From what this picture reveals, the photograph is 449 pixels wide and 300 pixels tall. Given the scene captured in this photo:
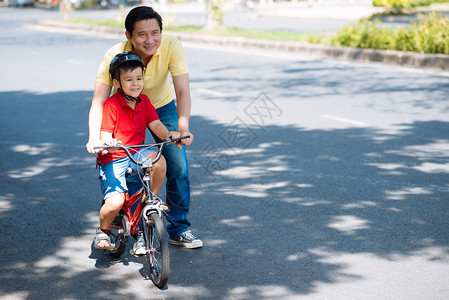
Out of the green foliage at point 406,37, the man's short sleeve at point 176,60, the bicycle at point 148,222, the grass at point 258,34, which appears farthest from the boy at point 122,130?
the grass at point 258,34

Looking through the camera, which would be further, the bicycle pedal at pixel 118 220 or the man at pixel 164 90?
the bicycle pedal at pixel 118 220

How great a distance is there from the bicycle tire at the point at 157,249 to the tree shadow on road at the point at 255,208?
0.39 feet

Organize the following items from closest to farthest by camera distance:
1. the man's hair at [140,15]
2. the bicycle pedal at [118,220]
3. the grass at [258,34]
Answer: the man's hair at [140,15] < the bicycle pedal at [118,220] < the grass at [258,34]

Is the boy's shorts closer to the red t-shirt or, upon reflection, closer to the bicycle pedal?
the red t-shirt

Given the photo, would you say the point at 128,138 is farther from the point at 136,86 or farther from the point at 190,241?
the point at 190,241

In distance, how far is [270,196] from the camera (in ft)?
18.3

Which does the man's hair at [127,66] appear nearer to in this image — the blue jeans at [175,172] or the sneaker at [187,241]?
the blue jeans at [175,172]

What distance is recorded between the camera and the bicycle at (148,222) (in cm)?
366

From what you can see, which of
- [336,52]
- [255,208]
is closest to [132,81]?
[255,208]

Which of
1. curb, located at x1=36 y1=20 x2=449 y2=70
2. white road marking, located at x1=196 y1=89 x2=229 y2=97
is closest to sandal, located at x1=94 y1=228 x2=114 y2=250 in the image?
white road marking, located at x1=196 y1=89 x2=229 y2=97

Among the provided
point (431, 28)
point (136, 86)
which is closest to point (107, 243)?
point (136, 86)

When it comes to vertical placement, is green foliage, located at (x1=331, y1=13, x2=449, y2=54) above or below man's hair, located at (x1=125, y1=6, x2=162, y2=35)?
below

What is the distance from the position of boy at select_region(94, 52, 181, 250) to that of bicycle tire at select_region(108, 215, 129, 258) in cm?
9

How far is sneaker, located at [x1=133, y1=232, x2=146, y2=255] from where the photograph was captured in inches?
169
